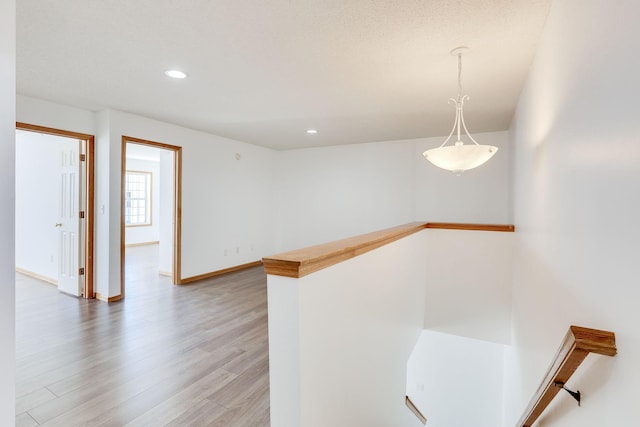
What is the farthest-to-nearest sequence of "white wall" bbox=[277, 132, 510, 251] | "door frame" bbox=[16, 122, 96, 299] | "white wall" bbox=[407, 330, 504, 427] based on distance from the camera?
"white wall" bbox=[277, 132, 510, 251]
"white wall" bbox=[407, 330, 504, 427]
"door frame" bbox=[16, 122, 96, 299]

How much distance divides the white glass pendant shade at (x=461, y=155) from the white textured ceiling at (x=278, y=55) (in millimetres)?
709

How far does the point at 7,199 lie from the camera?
1.19 meters

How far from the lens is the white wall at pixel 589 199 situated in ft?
2.95

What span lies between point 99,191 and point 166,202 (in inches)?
61.7

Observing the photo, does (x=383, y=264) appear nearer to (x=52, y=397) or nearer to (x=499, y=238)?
(x=499, y=238)

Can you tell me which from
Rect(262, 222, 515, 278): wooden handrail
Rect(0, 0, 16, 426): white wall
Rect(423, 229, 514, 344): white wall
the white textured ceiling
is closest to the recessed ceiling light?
the white textured ceiling

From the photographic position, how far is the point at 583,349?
3.30ft

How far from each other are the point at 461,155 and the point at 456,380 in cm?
432

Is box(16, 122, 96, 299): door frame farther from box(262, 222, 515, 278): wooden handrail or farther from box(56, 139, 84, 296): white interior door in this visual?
box(262, 222, 515, 278): wooden handrail

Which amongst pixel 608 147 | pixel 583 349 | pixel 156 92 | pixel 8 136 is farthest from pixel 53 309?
pixel 608 147

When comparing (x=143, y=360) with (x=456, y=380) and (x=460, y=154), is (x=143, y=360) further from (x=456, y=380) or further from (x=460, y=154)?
(x=456, y=380)

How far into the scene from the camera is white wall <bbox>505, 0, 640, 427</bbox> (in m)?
0.90

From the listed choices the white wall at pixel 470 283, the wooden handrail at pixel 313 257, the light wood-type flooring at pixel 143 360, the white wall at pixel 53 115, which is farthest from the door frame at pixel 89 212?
the white wall at pixel 470 283

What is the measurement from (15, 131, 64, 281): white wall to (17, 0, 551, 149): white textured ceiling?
1731 mm
